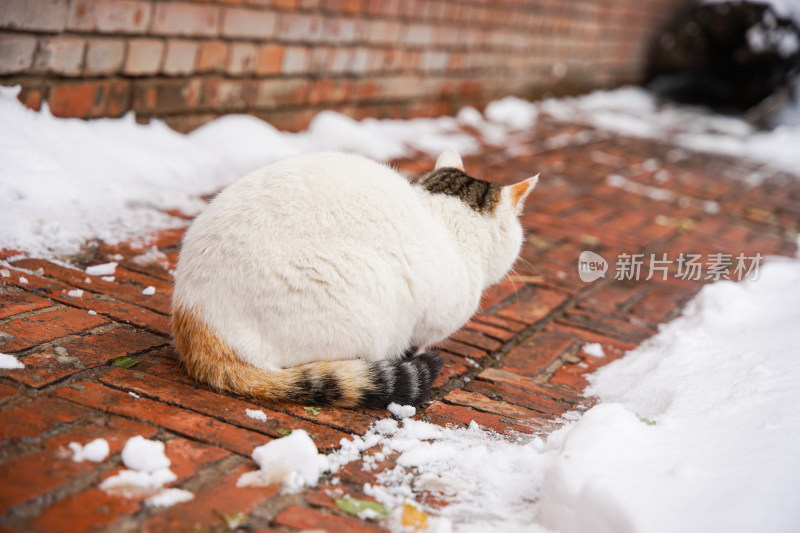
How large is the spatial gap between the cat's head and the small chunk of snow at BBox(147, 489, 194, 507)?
54.8 inches

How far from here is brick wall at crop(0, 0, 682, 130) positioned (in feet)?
12.0

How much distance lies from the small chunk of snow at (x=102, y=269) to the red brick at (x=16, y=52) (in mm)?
1245

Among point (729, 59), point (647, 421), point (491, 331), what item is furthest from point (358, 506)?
point (729, 59)

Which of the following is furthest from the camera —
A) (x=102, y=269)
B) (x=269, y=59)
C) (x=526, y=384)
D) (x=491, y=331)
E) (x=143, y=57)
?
(x=269, y=59)

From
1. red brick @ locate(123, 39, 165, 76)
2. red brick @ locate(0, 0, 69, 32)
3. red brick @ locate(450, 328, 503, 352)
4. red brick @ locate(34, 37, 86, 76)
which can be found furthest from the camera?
red brick @ locate(123, 39, 165, 76)

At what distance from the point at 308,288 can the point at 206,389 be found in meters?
0.44

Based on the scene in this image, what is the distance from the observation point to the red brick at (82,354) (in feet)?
6.68

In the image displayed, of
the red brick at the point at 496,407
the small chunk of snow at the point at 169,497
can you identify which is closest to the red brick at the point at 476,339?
the red brick at the point at 496,407

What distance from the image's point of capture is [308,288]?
2.14 metres

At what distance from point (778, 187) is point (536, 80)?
10.7 feet

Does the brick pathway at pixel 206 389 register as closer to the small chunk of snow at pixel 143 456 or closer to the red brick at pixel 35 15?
the small chunk of snow at pixel 143 456

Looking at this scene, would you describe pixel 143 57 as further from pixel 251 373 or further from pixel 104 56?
pixel 251 373

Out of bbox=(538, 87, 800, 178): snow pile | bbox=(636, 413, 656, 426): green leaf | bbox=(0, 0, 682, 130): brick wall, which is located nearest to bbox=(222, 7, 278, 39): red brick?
bbox=(0, 0, 682, 130): brick wall

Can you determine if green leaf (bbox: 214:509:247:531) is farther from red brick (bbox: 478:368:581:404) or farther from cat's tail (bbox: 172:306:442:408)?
red brick (bbox: 478:368:581:404)
